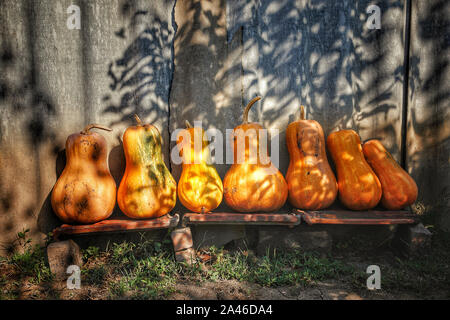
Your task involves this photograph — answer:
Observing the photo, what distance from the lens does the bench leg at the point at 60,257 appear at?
252 centimetres

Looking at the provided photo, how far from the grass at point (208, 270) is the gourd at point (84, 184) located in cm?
49

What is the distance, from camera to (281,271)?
2.58 m

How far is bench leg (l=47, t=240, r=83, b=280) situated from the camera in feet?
8.25

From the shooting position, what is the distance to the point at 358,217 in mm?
2732

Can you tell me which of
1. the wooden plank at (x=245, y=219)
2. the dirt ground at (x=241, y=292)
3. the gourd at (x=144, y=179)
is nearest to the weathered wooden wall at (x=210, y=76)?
the gourd at (x=144, y=179)

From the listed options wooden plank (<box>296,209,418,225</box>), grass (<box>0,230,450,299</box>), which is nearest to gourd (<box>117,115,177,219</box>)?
grass (<box>0,230,450,299</box>)

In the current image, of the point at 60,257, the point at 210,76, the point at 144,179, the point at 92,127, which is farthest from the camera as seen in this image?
the point at 210,76

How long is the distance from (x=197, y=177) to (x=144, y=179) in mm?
555

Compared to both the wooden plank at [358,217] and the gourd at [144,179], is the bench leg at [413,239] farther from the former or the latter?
the gourd at [144,179]

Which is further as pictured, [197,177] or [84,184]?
[197,177]

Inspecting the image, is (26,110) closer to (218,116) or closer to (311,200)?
(218,116)

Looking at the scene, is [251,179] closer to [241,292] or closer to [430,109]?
[241,292]

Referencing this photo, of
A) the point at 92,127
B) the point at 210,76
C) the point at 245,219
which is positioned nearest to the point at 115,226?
the point at 92,127
